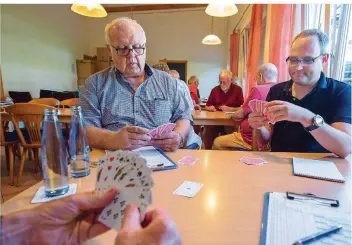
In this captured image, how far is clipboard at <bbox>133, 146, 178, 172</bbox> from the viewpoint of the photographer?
911 mm

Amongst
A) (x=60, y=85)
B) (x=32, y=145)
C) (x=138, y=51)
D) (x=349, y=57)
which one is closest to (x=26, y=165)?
(x=32, y=145)

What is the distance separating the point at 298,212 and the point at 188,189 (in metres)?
0.30

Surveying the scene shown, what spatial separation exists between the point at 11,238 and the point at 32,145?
243cm

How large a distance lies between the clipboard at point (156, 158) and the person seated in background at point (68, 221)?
0.40 meters

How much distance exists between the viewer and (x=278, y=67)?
2.58m

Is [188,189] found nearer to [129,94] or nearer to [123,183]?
[123,183]

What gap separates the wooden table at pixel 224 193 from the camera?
20.8 inches

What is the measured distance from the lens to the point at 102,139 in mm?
1146

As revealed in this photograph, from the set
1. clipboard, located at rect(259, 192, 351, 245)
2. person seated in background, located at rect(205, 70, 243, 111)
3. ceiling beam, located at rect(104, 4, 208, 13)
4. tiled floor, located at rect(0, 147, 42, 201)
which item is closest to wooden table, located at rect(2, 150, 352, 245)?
→ clipboard, located at rect(259, 192, 351, 245)

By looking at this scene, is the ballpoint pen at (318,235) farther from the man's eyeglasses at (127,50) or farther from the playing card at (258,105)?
the man's eyeglasses at (127,50)

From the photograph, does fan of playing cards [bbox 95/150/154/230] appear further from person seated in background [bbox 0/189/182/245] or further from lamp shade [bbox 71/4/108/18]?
lamp shade [bbox 71/4/108/18]

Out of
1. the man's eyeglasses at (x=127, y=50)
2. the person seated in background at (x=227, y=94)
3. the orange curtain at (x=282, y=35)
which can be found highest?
the orange curtain at (x=282, y=35)

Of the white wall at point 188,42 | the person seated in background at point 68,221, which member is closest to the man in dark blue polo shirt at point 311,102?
the person seated in background at point 68,221

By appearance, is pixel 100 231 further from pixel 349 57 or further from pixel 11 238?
pixel 349 57
